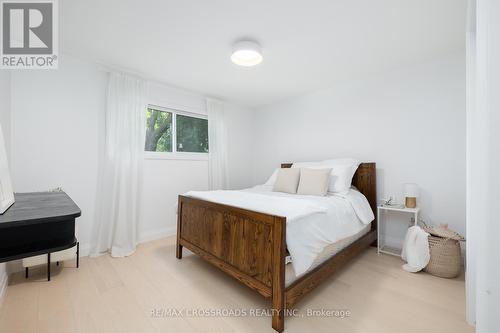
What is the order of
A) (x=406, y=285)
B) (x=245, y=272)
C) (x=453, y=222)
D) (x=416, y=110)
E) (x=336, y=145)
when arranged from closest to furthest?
1. (x=245, y=272)
2. (x=406, y=285)
3. (x=453, y=222)
4. (x=416, y=110)
5. (x=336, y=145)

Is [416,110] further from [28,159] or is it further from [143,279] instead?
[28,159]

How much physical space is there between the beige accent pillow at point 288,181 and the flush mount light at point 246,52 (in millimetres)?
1407

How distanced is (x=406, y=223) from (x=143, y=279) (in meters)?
2.97

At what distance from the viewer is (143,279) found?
2.01 meters

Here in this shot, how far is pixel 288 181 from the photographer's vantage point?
279 cm

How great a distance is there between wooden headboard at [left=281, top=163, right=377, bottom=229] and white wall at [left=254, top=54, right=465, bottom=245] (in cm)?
11

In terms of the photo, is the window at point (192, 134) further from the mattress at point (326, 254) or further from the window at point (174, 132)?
the mattress at point (326, 254)

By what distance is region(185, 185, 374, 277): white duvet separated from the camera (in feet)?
4.91

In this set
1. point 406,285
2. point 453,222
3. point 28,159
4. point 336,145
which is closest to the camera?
point 406,285

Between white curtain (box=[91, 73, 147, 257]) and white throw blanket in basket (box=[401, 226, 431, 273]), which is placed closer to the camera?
white throw blanket in basket (box=[401, 226, 431, 273])

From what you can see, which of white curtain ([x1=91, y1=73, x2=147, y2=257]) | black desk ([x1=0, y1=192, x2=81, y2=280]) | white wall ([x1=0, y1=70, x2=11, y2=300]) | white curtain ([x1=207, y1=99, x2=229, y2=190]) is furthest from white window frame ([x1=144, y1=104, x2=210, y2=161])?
black desk ([x1=0, y1=192, x2=81, y2=280])

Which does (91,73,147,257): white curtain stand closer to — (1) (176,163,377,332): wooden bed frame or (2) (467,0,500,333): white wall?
(1) (176,163,377,332): wooden bed frame

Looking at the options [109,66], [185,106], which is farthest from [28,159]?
[185,106]

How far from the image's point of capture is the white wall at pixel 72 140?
2.16m
